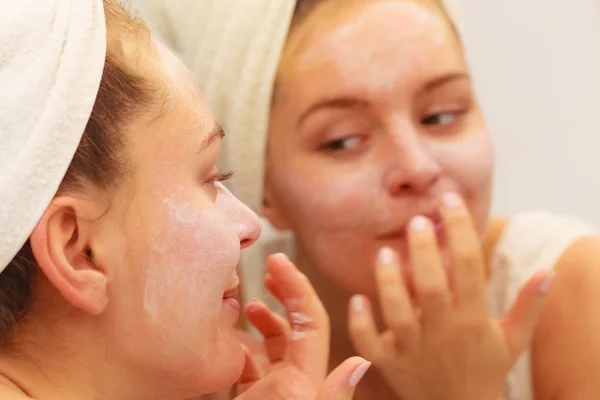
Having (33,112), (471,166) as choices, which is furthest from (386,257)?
(33,112)

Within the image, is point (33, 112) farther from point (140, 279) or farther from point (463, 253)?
point (463, 253)

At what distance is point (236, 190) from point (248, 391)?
27 centimetres

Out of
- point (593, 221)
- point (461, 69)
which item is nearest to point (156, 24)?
point (461, 69)

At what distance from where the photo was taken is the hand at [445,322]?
0.84 m

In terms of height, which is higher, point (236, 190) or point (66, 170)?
point (66, 170)

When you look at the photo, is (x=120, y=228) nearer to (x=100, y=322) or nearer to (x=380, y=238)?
(x=100, y=322)

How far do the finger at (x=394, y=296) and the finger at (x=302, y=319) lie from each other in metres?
0.09

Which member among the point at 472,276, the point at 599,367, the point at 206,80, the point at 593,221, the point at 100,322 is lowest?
the point at 593,221

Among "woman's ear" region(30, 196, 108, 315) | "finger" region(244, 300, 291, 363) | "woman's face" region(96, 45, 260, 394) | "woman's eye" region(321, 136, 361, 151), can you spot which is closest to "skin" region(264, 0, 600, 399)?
"woman's eye" region(321, 136, 361, 151)

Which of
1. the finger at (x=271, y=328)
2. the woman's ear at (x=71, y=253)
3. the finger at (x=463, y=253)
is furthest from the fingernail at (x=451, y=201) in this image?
the woman's ear at (x=71, y=253)

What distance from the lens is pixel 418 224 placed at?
0.84 metres

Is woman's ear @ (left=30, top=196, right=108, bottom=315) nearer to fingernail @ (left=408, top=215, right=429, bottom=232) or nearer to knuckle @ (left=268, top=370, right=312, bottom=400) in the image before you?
knuckle @ (left=268, top=370, right=312, bottom=400)

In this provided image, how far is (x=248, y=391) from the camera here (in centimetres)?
79

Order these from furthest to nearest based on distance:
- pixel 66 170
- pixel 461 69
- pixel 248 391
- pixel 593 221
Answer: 1. pixel 593 221
2. pixel 461 69
3. pixel 248 391
4. pixel 66 170
